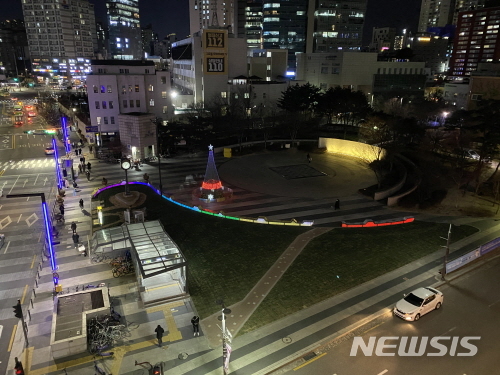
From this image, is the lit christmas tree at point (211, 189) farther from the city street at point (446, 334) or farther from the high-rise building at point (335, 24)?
the high-rise building at point (335, 24)

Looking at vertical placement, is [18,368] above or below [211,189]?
below

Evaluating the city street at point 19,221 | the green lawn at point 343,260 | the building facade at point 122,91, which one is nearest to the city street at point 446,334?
the green lawn at point 343,260

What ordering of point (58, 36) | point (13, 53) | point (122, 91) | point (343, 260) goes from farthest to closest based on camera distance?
1. point (13, 53)
2. point (58, 36)
3. point (122, 91)
4. point (343, 260)

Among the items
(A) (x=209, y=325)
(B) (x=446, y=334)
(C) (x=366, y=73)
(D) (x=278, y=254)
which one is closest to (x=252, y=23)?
(C) (x=366, y=73)

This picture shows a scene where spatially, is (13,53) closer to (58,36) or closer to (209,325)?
(58,36)

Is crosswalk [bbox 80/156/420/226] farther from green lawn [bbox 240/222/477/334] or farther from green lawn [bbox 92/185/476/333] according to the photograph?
green lawn [bbox 240/222/477/334]

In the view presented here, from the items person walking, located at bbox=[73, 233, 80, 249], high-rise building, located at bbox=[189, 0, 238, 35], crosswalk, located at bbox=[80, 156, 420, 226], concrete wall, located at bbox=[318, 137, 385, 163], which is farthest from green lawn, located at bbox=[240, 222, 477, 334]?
high-rise building, located at bbox=[189, 0, 238, 35]
